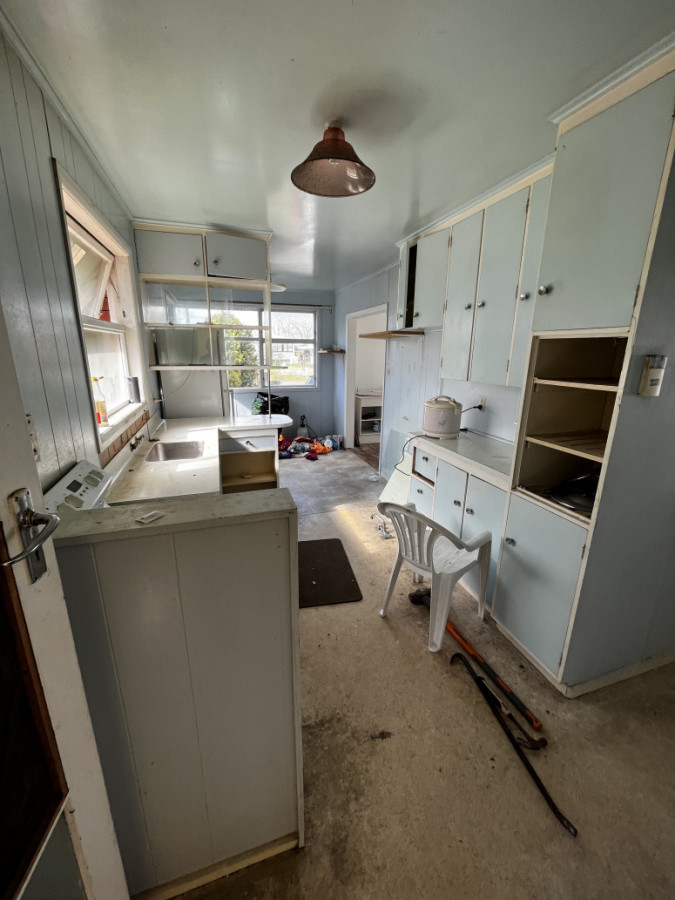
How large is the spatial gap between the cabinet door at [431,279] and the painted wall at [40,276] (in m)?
2.29

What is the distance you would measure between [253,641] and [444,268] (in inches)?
110

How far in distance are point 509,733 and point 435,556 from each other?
84 centimetres

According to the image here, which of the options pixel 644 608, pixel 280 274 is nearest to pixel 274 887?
pixel 644 608

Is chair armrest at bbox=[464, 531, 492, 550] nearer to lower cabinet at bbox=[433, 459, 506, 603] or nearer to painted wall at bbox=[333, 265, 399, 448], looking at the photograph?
lower cabinet at bbox=[433, 459, 506, 603]

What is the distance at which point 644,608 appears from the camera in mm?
1704

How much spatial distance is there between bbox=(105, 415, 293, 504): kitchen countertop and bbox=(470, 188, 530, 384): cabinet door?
1844 millimetres

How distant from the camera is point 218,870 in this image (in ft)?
3.57

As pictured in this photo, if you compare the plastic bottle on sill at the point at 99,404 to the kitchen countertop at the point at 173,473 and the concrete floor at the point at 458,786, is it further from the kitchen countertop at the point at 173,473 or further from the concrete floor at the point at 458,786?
the concrete floor at the point at 458,786

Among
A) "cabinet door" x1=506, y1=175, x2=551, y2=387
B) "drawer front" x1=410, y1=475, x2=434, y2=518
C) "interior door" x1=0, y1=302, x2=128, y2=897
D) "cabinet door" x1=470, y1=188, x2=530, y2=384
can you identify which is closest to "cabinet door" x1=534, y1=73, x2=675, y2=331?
"cabinet door" x1=506, y1=175, x2=551, y2=387

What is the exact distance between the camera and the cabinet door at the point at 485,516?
6.59 ft

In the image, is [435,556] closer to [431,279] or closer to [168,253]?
[431,279]

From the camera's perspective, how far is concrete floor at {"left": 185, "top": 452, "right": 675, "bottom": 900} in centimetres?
110

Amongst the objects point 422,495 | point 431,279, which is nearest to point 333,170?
point 431,279

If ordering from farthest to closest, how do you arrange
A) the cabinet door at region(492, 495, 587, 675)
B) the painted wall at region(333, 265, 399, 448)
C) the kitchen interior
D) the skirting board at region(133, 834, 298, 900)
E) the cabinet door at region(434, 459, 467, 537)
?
1. the painted wall at region(333, 265, 399, 448)
2. the cabinet door at region(434, 459, 467, 537)
3. the cabinet door at region(492, 495, 587, 675)
4. the skirting board at region(133, 834, 298, 900)
5. the kitchen interior
